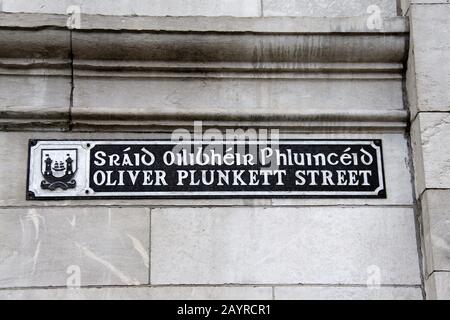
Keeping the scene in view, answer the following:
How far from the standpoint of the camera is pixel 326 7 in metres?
6.16

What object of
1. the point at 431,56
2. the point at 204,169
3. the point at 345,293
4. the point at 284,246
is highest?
the point at 431,56

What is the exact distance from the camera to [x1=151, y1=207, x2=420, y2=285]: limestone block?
5523 millimetres

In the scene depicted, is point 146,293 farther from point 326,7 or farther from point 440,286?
point 326,7

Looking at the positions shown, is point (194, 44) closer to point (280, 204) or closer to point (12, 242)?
point (280, 204)

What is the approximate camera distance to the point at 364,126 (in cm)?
588

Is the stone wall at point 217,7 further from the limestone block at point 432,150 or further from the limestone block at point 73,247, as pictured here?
the limestone block at point 73,247

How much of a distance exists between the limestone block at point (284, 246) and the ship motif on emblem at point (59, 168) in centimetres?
54

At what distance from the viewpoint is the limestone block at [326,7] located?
20.1 feet

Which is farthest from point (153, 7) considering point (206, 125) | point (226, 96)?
point (206, 125)

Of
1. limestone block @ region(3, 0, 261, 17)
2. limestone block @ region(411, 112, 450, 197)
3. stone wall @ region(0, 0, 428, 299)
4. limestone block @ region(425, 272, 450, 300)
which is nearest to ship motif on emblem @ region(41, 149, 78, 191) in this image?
stone wall @ region(0, 0, 428, 299)

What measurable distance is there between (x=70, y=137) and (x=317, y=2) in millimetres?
1712

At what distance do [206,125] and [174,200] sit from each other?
49 centimetres

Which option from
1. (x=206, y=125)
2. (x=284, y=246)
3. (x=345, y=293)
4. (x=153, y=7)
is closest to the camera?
(x=345, y=293)

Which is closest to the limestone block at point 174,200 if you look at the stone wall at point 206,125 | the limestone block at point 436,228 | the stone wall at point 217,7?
the stone wall at point 206,125
